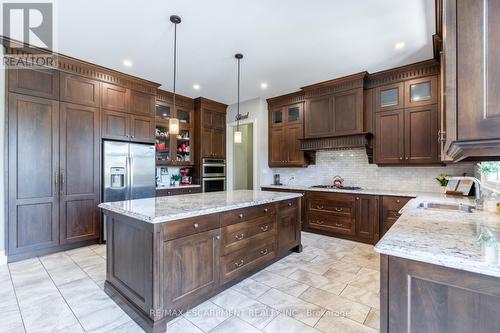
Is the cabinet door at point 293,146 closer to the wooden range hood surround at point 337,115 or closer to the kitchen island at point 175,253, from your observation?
the wooden range hood surround at point 337,115

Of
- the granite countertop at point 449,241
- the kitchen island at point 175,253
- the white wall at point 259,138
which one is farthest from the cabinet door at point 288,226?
the white wall at point 259,138

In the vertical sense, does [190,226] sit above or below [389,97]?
below

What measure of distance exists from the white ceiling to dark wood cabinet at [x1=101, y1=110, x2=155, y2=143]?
77 cm

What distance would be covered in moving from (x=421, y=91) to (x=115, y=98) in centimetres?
493

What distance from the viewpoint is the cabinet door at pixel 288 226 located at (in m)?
3.03

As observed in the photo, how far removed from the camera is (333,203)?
164 inches

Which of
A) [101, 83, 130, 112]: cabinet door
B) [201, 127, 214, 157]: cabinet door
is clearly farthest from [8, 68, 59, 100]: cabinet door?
[201, 127, 214, 157]: cabinet door

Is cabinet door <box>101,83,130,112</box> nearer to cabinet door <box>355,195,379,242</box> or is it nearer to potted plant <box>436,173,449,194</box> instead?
cabinet door <box>355,195,379,242</box>

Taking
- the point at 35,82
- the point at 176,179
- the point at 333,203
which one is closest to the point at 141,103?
the point at 35,82

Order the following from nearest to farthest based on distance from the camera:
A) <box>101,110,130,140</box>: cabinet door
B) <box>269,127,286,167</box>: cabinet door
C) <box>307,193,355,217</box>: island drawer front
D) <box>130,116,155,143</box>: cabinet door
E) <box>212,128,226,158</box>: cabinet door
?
<box>101,110,130,140</box>: cabinet door → <box>307,193,355,217</box>: island drawer front → <box>130,116,155,143</box>: cabinet door → <box>269,127,286,167</box>: cabinet door → <box>212,128,226,158</box>: cabinet door

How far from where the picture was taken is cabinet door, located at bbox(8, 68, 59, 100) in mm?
3068

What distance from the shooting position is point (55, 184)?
3.36 metres

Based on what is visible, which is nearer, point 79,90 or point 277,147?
point 79,90

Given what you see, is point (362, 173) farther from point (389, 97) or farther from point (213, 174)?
point (213, 174)
